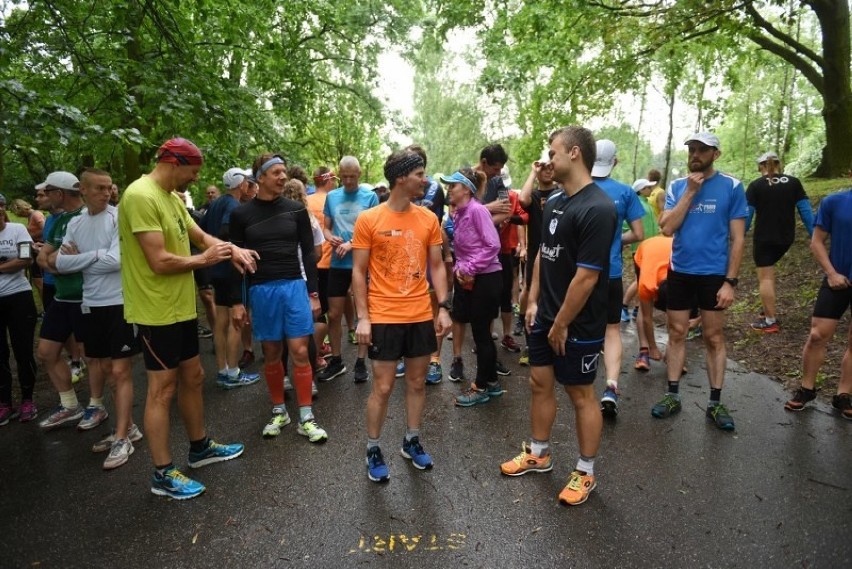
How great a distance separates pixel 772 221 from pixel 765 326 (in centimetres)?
152

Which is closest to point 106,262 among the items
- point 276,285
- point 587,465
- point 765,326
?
point 276,285

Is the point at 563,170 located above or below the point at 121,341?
above

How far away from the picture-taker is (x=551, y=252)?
333 cm

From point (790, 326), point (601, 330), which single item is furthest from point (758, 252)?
point (601, 330)

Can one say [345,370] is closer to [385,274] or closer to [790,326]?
[385,274]

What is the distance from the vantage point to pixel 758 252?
7.36 meters

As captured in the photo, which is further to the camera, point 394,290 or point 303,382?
point 303,382

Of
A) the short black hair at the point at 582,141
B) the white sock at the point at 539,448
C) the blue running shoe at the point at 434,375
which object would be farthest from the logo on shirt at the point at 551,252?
the blue running shoe at the point at 434,375

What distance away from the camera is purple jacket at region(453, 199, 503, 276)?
492 centimetres

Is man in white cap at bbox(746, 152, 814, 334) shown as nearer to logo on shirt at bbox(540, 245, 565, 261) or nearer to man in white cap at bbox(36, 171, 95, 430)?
logo on shirt at bbox(540, 245, 565, 261)

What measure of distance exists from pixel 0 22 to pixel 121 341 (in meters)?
3.83

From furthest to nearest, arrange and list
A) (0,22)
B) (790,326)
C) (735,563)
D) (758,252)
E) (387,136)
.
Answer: (387,136), (758,252), (790,326), (0,22), (735,563)

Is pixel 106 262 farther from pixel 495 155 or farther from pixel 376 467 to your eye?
pixel 495 155

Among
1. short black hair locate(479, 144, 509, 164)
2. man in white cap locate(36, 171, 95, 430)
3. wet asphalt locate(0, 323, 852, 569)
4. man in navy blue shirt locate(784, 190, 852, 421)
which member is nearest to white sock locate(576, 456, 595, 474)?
wet asphalt locate(0, 323, 852, 569)
